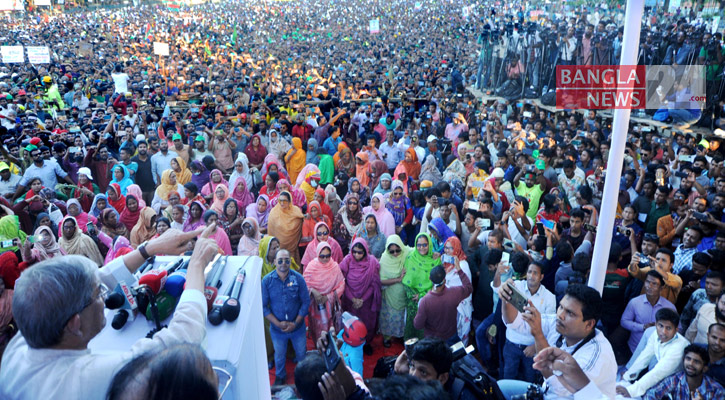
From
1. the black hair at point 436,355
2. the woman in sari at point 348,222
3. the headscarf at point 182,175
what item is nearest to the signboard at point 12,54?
the headscarf at point 182,175

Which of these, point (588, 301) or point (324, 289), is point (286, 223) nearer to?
point (324, 289)

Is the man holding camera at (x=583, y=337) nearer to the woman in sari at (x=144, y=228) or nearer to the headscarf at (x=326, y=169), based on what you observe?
the woman in sari at (x=144, y=228)

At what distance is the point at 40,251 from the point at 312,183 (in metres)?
2.85

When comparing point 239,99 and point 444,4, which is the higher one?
point 444,4

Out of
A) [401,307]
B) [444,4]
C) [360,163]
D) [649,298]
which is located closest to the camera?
[649,298]

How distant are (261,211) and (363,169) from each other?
1.65m

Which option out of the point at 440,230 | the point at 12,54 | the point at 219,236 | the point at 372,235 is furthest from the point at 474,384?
the point at 12,54

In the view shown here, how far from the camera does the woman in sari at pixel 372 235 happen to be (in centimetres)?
469

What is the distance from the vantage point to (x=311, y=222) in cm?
505

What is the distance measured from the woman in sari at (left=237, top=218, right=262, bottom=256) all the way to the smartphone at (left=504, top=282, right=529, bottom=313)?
103 inches

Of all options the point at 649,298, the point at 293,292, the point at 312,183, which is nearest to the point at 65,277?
the point at 293,292

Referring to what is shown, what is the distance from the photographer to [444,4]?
107 feet

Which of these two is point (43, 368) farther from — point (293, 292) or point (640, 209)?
point (640, 209)

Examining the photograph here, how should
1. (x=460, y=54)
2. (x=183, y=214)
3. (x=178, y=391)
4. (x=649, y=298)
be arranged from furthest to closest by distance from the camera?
(x=460, y=54) < (x=183, y=214) < (x=649, y=298) < (x=178, y=391)
